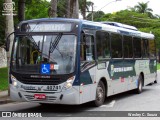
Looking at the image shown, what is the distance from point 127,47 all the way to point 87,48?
176 inches

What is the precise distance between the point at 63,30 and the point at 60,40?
339 millimetres

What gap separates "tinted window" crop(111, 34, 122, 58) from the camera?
15114 mm

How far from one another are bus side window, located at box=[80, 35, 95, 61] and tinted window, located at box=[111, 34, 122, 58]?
214cm

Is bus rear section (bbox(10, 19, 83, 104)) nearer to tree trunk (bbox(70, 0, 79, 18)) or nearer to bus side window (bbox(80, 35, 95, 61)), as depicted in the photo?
bus side window (bbox(80, 35, 95, 61))

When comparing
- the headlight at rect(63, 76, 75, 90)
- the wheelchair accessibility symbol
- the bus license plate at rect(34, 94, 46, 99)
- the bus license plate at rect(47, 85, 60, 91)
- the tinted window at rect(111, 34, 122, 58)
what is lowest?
the bus license plate at rect(34, 94, 46, 99)

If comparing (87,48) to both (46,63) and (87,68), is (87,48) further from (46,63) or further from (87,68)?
(46,63)

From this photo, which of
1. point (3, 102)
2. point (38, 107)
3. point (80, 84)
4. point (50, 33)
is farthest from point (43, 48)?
point (3, 102)

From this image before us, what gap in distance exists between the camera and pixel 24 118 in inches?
437

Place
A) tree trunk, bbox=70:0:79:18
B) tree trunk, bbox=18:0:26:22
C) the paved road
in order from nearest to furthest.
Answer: the paved road < tree trunk, bbox=70:0:79:18 < tree trunk, bbox=18:0:26:22

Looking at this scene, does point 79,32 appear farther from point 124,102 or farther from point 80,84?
point 124,102

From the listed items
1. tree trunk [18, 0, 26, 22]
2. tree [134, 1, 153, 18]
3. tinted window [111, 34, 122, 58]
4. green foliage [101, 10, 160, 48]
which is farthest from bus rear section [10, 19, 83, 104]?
tree [134, 1, 153, 18]

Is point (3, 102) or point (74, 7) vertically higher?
point (74, 7)

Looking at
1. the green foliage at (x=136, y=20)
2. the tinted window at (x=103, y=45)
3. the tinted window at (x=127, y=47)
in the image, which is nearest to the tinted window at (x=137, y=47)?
the tinted window at (x=127, y=47)

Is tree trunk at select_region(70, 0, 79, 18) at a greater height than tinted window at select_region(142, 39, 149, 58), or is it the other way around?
tree trunk at select_region(70, 0, 79, 18)
